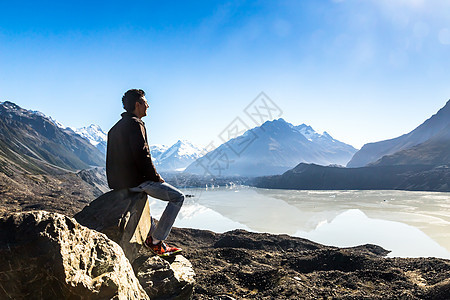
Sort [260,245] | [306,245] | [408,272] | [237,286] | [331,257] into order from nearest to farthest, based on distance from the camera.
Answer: [237,286]
[408,272]
[331,257]
[260,245]
[306,245]

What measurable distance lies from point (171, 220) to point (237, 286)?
5729mm

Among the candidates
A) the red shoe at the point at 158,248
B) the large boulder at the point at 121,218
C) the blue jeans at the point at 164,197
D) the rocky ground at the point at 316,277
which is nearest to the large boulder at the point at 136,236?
the large boulder at the point at 121,218

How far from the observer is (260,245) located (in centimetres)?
2120

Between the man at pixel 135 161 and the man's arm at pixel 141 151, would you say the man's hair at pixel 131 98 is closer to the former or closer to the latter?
the man at pixel 135 161

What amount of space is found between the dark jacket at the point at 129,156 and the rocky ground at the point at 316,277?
484 centimetres

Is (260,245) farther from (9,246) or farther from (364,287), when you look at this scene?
(9,246)

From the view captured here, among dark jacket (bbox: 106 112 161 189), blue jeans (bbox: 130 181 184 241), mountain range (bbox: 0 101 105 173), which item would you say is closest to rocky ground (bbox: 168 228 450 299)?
blue jeans (bbox: 130 181 184 241)

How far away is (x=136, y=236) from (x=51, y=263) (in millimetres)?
2254

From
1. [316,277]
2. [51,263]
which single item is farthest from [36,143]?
[51,263]

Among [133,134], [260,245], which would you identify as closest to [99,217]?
[133,134]

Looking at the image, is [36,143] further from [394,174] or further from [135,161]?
[394,174]

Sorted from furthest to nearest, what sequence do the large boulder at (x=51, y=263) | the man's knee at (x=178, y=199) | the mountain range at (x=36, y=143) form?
the mountain range at (x=36, y=143)
the man's knee at (x=178, y=199)
the large boulder at (x=51, y=263)

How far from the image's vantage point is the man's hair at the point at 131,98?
475 centimetres

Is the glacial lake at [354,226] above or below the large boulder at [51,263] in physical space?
below
